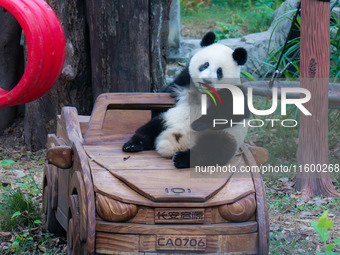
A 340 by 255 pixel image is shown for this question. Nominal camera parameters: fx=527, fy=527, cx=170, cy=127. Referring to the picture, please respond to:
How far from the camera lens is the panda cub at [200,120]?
2834 mm

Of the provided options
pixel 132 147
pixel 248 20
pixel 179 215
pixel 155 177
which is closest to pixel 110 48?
pixel 132 147

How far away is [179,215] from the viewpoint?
2.38 metres

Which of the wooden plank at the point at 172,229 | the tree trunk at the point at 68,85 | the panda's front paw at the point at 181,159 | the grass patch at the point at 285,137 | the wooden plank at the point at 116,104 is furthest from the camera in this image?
the grass patch at the point at 285,137

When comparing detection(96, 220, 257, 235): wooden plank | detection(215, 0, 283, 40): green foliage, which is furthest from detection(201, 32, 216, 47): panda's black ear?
detection(215, 0, 283, 40): green foliage

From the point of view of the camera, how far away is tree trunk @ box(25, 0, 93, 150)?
178 inches

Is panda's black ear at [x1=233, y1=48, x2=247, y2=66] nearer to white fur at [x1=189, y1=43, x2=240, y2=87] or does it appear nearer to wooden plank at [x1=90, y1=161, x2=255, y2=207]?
white fur at [x1=189, y1=43, x2=240, y2=87]

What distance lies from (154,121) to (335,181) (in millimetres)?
2206

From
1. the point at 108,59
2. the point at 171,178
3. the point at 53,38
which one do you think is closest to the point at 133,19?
the point at 108,59

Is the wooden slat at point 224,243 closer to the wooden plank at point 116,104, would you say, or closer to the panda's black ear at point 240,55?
the wooden plank at point 116,104

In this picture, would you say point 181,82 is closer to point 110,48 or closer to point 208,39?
point 208,39

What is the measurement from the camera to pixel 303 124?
14.1 ft

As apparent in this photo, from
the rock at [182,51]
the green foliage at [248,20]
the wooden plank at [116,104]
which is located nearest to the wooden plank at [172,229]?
the wooden plank at [116,104]

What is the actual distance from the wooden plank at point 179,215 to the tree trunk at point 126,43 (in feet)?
6.94

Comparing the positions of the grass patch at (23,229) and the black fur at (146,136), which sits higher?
the black fur at (146,136)
